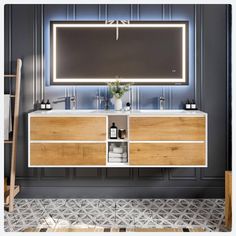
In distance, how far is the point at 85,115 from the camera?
3.51 meters

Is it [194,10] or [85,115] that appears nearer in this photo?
[85,115]

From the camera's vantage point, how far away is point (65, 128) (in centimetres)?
350

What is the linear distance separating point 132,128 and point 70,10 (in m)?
1.48

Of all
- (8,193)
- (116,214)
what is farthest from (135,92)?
(8,193)

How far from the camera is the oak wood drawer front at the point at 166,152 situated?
138 inches

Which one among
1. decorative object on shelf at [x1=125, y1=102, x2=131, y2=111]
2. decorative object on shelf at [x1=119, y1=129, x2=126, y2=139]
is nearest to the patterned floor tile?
decorative object on shelf at [x1=119, y1=129, x2=126, y2=139]

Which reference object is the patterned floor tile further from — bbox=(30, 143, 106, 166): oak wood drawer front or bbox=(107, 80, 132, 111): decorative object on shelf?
bbox=(107, 80, 132, 111): decorative object on shelf

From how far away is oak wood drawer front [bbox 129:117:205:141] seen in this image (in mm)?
3498

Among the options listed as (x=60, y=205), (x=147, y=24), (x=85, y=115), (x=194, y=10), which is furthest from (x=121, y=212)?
(x=194, y=10)

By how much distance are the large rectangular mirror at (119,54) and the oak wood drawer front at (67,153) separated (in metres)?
0.76

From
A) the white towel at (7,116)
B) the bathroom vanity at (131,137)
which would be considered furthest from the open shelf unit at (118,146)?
the white towel at (7,116)

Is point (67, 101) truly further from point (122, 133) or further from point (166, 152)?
point (166, 152)

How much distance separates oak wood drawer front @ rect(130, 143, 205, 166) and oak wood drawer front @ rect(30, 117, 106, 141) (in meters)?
0.40

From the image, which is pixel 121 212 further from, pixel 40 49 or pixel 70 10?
pixel 70 10
